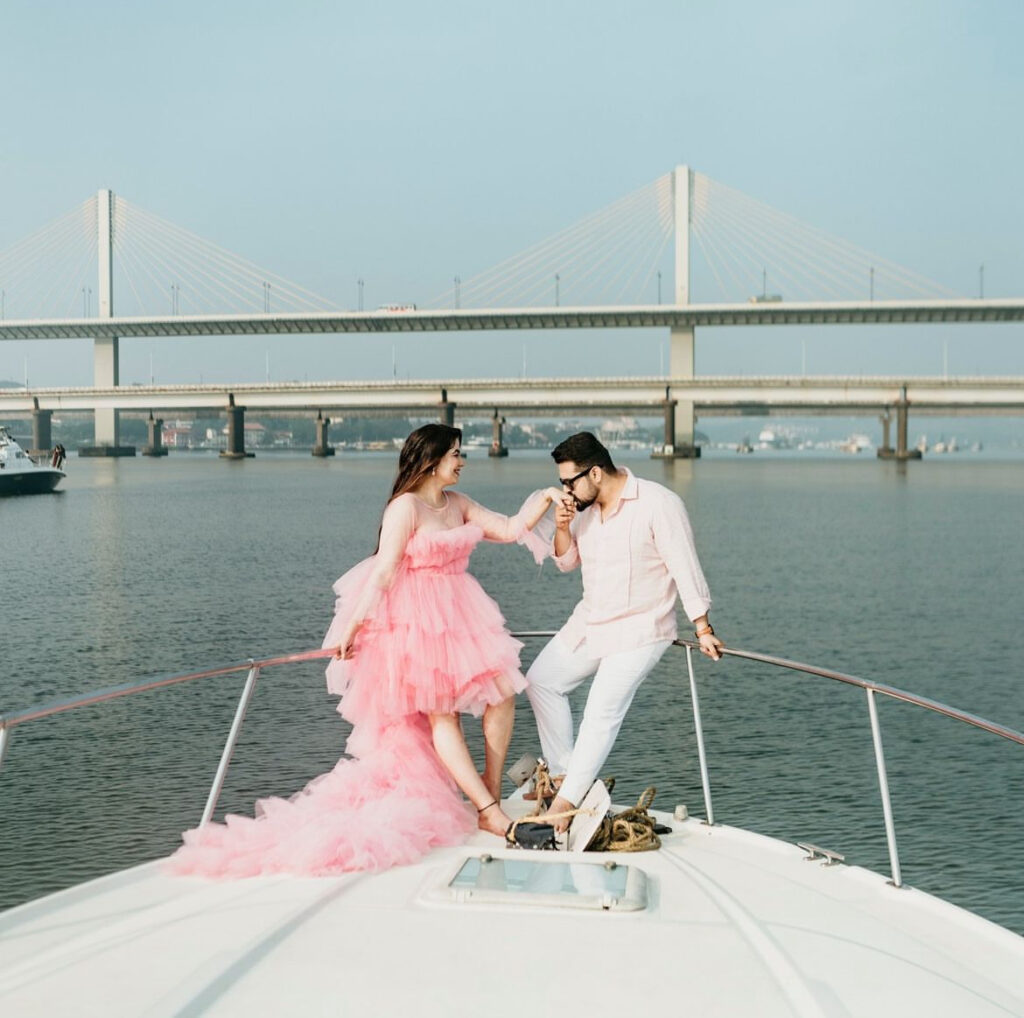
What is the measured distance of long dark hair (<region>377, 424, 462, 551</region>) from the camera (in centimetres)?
481

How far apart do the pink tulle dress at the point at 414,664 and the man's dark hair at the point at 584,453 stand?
1.12 ft

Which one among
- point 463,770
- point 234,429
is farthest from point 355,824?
point 234,429

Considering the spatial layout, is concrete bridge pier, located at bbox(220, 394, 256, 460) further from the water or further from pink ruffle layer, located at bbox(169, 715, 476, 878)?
pink ruffle layer, located at bbox(169, 715, 476, 878)

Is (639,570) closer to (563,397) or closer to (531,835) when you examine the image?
(531,835)

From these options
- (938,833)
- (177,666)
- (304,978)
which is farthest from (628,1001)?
(177,666)

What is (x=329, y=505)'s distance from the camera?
155ft

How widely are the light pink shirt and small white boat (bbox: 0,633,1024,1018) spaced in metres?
0.99

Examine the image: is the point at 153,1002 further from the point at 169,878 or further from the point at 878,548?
the point at 878,548

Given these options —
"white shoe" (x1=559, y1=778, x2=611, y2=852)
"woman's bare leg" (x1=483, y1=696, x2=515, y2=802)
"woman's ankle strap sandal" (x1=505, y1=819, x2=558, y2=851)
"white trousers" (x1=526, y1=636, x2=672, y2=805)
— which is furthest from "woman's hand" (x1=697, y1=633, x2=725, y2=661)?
"woman's ankle strap sandal" (x1=505, y1=819, x2=558, y2=851)

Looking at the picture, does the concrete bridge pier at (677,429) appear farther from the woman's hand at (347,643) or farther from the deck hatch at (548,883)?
the deck hatch at (548,883)

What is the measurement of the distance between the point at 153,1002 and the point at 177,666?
480 inches

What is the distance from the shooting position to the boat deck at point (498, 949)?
9.24 ft

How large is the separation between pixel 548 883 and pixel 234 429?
9775 centimetres

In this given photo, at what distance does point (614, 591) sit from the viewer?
4.78 metres
